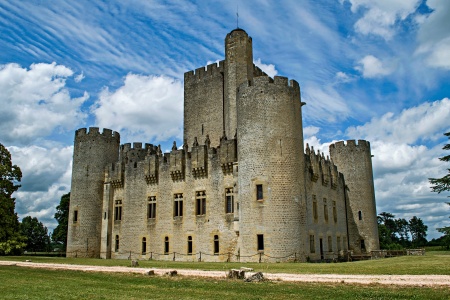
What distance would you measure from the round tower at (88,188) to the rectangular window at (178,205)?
985 centimetres

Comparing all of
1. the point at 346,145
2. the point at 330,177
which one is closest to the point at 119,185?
the point at 330,177

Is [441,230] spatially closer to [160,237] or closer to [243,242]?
[243,242]

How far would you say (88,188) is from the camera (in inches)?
1629

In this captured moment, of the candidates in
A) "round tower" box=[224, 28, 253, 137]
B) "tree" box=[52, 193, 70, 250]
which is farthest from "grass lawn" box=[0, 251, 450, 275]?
"tree" box=[52, 193, 70, 250]

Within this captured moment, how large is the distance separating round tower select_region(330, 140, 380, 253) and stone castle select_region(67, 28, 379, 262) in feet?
0.33

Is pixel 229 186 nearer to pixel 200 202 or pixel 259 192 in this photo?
pixel 200 202

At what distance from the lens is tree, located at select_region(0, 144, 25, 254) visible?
30.1m

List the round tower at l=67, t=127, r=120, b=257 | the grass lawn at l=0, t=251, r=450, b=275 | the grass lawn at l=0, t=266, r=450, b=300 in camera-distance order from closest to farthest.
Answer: the grass lawn at l=0, t=266, r=450, b=300 → the grass lawn at l=0, t=251, r=450, b=275 → the round tower at l=67, t=127, r=120, b=257

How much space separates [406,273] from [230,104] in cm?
2285

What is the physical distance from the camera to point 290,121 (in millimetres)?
29922

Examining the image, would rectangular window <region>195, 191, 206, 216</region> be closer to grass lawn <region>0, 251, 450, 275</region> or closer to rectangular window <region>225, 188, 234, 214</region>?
rectangular window <region>225, 188, 234, 214</region>

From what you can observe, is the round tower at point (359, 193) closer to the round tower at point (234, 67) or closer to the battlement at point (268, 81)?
the round tower at point (234, 67)

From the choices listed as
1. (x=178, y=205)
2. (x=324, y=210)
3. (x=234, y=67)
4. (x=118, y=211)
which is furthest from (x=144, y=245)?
(x=234, y=67)

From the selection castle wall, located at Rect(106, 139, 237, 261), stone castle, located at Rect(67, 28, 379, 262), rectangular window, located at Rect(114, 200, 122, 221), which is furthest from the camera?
rectangular window, located at Rect(114, 200, 122, 221)
